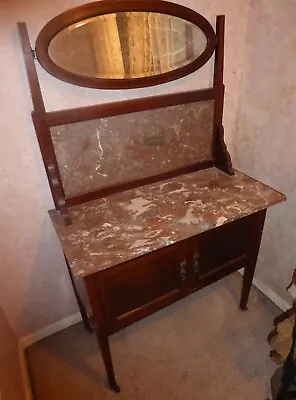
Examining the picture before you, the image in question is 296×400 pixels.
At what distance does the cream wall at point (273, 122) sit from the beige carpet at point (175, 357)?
0.31m

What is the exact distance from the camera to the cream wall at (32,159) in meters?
1.04

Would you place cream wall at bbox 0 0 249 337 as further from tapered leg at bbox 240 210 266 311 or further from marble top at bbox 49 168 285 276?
tapered leg at bbox 240 210 266 311

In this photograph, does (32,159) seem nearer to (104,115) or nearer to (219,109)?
(104,115)

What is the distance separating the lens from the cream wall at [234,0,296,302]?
1.29 meters

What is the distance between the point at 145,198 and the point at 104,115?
15.2 inches

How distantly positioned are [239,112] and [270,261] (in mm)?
828

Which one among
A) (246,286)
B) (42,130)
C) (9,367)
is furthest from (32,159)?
(246,286)

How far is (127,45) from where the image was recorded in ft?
3.81

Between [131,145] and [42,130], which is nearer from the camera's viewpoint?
[42,130]

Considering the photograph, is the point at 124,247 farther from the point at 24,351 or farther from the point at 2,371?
the point at 24,351

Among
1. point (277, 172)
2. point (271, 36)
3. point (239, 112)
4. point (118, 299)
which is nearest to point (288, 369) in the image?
point (118, 299)

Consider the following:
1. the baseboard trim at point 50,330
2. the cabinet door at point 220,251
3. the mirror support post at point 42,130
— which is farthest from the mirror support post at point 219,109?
the baseboard trim at point 50,330

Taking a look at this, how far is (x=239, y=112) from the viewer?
5.27 ft

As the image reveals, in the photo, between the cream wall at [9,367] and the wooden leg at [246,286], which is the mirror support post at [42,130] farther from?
the wooden leg at [246,286]
